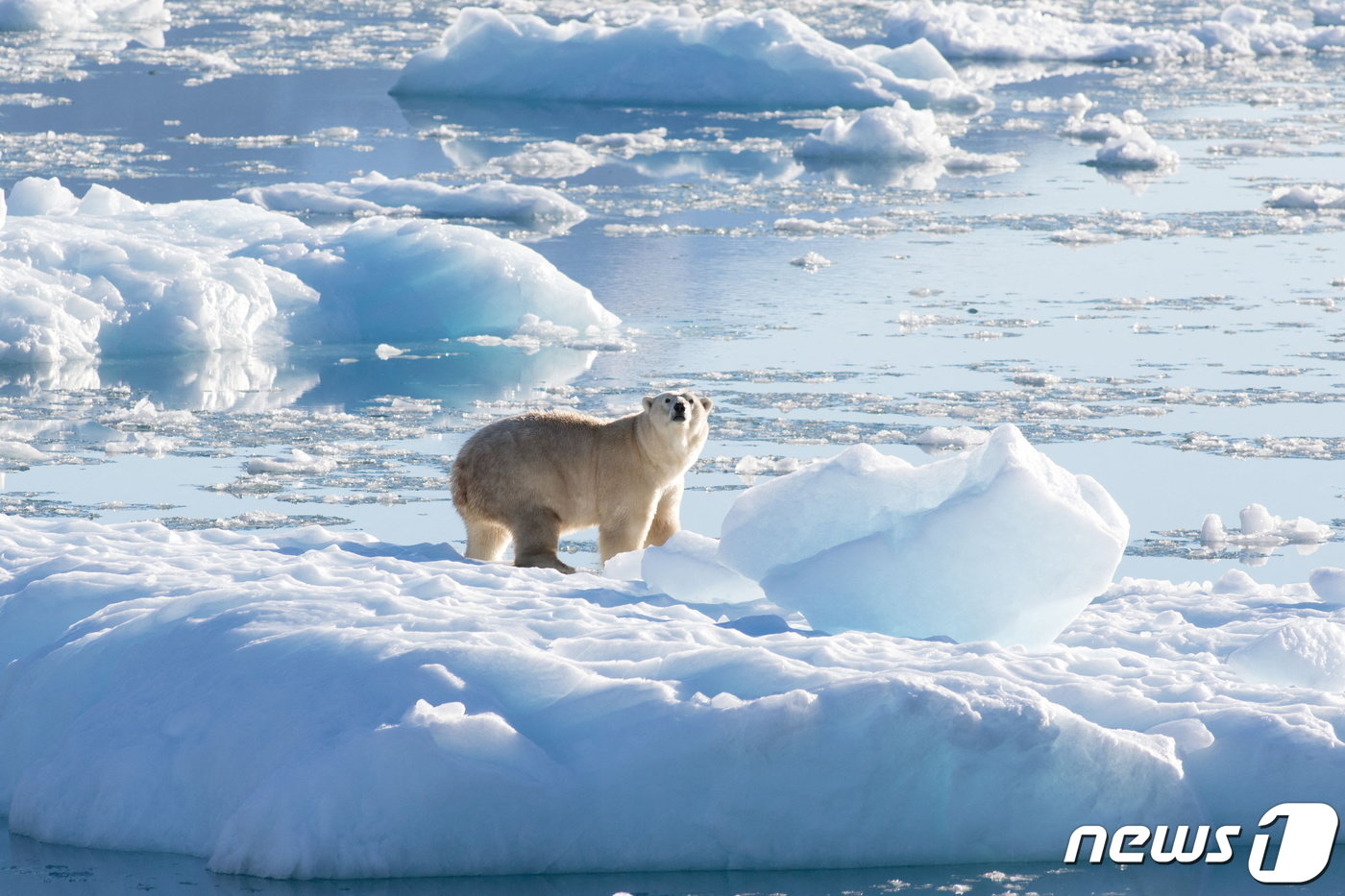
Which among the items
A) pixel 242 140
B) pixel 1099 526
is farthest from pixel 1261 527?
pixel 242 140

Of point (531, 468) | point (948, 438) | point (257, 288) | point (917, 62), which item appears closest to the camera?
point (531, 468)

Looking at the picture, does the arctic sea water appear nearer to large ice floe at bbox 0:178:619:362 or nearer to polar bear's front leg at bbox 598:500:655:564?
large ice floe at bbox 0:178:619:362

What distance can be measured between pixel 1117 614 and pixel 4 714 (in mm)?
2797

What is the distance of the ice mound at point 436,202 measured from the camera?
500 inches

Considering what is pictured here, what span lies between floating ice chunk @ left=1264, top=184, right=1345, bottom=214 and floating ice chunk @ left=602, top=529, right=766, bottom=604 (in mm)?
9374

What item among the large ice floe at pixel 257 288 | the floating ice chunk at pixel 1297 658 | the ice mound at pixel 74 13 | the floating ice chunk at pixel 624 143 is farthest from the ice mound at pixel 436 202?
the ice mound at pixel 74 13

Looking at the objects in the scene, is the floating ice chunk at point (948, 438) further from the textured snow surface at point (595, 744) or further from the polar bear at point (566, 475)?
the textured snow surface at point (595, 744)

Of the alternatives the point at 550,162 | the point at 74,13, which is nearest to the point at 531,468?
the point at 550,162

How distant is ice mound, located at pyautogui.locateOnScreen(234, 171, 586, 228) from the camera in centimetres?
1271

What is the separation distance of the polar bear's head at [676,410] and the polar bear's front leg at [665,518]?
0.91 feet

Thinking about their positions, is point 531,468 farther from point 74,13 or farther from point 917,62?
point 74,13

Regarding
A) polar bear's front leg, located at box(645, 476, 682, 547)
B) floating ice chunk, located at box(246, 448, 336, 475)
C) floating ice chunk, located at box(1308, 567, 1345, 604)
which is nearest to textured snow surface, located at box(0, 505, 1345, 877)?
floating ice chunk, located at box(1308, 567, 1345, 604)

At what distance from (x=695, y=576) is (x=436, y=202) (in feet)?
26.8

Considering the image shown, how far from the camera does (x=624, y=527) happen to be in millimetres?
5598
